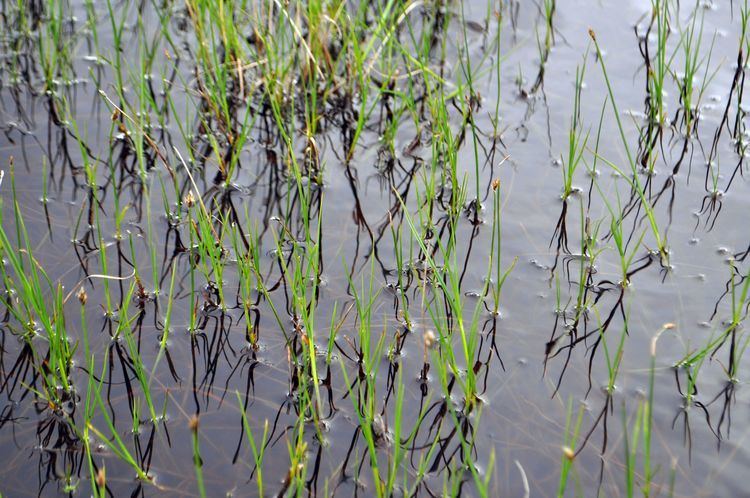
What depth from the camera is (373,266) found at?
2.45m

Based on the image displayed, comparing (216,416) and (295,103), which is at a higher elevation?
(295,103)

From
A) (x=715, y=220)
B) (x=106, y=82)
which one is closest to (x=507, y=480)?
(x=715, y=220)

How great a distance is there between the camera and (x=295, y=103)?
10.9 feet

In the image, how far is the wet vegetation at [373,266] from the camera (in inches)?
77.9

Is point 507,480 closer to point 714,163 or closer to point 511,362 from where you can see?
point 511,362

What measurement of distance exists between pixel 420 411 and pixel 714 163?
1517 mm

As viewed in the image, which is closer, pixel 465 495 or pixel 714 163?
pixel 465 495

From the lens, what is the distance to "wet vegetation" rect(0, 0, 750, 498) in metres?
1.98

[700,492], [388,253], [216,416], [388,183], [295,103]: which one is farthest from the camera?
[295,103]

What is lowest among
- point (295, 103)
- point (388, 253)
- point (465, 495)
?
point (465, 495)

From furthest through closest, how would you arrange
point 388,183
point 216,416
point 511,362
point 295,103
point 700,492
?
point 295,103 < point 388,183 < point 511,362 < point 216,416 < point 700,492

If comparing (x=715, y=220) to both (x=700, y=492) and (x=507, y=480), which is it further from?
(x=507, y=480)

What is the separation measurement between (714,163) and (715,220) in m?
0.34

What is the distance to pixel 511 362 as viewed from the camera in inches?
87.7
